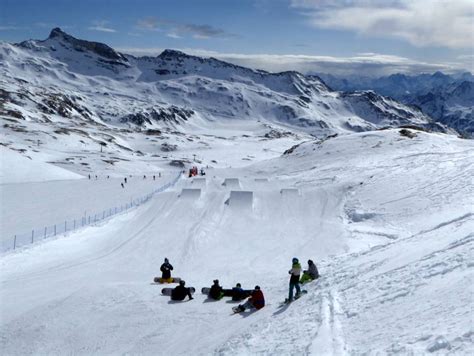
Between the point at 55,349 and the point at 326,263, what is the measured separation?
1344cm

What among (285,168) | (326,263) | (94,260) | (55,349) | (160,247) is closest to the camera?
(55,349)

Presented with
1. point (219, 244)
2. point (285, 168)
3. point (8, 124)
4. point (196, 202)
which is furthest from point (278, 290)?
point (8, 124)

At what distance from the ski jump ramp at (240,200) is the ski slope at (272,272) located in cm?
41

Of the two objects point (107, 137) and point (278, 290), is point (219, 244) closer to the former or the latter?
point (278, 290)

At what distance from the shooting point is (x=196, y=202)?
45250 mm

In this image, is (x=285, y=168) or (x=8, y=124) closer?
(x=285, y=168)

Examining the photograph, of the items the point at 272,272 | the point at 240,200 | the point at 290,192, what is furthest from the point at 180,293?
the point at 290,192

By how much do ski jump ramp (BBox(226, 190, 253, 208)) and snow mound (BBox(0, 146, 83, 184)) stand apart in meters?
34.0

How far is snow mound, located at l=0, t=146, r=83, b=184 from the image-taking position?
6381 centimetres

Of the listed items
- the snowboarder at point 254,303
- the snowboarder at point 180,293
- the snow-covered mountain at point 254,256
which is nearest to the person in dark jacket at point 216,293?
the snow-covered mountain at point 254,256

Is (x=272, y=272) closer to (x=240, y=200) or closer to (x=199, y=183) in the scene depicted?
(x=240, y=200)

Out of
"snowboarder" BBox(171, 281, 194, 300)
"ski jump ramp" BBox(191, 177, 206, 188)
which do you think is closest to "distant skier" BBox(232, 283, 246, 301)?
"snowboarder" BBox(171, 281, 194, 300)

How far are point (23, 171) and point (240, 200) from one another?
39.1 m

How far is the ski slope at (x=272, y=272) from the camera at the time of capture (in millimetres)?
12820
